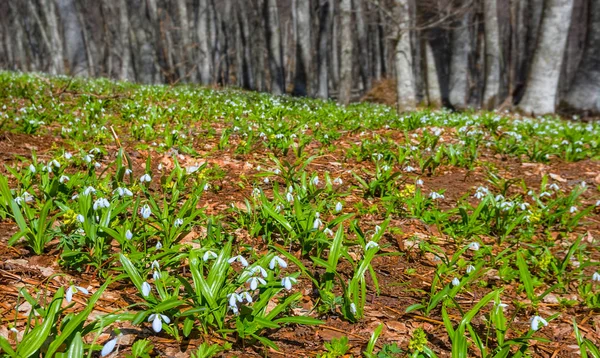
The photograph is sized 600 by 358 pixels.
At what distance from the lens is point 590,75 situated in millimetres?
9781

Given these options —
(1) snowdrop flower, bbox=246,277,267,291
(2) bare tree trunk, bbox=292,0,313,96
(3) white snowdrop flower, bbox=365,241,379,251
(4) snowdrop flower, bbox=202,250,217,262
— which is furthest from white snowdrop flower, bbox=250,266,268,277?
(2) bare tree trunk, bbox=292,0,313,96

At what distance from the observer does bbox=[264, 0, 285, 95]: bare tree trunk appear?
1814 cm

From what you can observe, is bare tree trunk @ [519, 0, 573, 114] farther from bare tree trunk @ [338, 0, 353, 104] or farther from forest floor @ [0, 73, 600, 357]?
bare tree trunk @ [338, 0, 353, 104]

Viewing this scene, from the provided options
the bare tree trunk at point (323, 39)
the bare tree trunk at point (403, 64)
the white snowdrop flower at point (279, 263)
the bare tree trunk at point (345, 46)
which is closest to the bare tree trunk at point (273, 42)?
the bare tree trunk at point (323, 39)

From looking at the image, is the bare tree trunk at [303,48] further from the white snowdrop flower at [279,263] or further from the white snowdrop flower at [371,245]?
the white snowdrop flower at [279,263]

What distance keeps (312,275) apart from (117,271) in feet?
3.88

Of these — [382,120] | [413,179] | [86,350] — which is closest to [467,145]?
[413,179]

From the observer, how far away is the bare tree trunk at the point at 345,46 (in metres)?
12.4

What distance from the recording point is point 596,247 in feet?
10.9

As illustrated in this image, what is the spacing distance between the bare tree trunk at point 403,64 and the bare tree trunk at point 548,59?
3.02 meters

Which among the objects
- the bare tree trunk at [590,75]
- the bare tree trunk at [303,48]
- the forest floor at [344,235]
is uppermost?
the bare tree trunk at [303,48]

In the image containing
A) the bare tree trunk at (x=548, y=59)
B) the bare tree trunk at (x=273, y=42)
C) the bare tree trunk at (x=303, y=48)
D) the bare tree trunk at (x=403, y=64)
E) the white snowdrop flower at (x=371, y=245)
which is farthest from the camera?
the bare tree trunk at (x=273, y=42)

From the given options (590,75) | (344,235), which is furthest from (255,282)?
(590,75)

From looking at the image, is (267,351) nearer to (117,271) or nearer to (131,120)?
(117,271)
